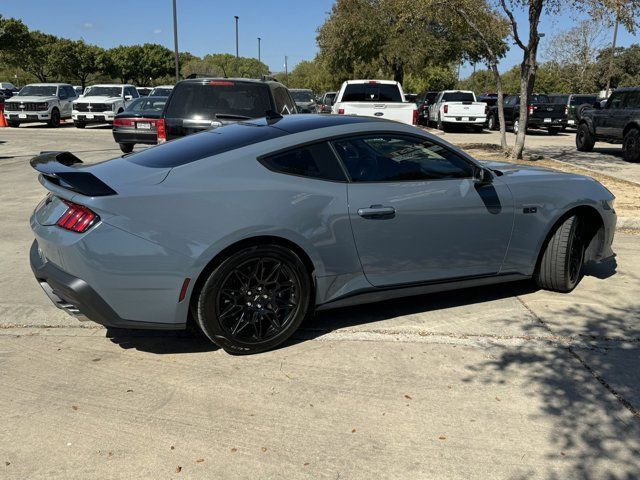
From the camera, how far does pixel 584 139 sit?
17.8 meters

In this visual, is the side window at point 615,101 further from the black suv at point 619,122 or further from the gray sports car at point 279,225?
the gray sports car at point 279,225

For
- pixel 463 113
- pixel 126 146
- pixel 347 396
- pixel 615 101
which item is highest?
pixel 615 101

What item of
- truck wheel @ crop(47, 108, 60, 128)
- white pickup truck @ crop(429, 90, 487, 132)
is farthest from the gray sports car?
truck wheel @ crop(47, 108, 60, 128)

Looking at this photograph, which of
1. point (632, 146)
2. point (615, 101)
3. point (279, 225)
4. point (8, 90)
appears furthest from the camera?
point (8, 90)

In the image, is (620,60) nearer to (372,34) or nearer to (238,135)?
(372,34)

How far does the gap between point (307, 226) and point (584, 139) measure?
1641 cm

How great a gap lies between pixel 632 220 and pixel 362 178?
207 inches

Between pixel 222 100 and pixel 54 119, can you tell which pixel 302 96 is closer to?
pixel 54 119

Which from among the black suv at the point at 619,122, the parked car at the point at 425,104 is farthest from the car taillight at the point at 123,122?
the parked car at the point at 425,104

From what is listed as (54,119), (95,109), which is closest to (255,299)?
(95,109)

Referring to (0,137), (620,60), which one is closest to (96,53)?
(0,137)

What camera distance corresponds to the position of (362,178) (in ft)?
13.5

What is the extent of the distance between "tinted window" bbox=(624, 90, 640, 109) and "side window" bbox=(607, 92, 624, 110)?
0.21 metres

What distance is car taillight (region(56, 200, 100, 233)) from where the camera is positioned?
346 centimetres
